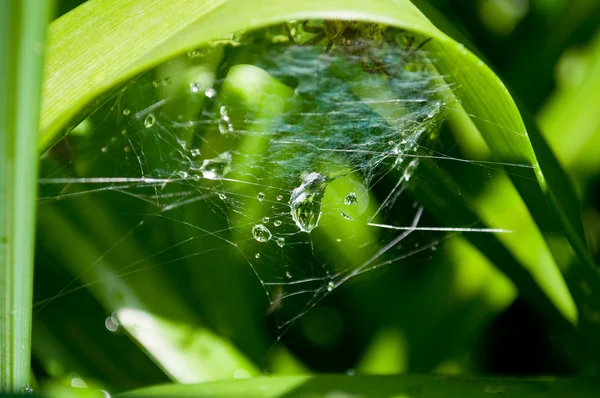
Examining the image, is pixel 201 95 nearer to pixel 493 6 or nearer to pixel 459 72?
pixel 459 72

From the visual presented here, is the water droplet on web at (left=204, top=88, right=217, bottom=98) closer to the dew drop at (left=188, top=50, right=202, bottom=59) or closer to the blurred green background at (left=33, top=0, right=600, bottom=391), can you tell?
the dew drop at (left=188, top=50, right=202, bottom=59)

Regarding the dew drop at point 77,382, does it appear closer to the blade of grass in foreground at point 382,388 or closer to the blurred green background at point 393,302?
the blurred green background at point 393,302

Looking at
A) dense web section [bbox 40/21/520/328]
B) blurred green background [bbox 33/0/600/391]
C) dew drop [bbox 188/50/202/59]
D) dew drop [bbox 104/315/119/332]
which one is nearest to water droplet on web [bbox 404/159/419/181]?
dense web section [bbox 40/21/520/328]

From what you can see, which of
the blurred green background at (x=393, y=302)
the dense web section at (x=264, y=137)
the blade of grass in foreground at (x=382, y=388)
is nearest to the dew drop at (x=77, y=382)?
the blurred green background at (x=393, y=302)

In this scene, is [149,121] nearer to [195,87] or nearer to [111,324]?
[195,87]

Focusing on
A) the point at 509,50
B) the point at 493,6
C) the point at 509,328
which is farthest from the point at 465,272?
the point at 493,6

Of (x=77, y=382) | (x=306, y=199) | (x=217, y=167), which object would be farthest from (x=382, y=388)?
(x=77, y=382)
